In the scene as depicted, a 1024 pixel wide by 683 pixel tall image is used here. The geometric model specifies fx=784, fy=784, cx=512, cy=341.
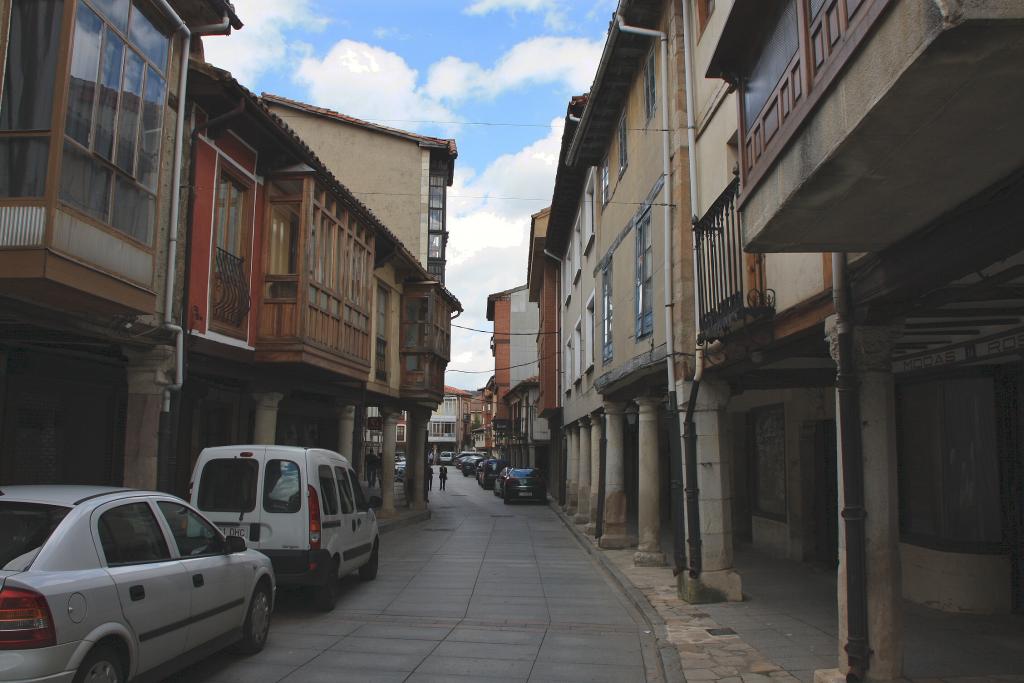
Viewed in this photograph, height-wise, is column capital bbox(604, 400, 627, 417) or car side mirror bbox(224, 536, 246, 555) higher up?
column capital bbox(604, 400, 627, 417)

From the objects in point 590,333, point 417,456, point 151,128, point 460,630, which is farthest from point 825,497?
point 417,456

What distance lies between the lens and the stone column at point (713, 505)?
32.7ft

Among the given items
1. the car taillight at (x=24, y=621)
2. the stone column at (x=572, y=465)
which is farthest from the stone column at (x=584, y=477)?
the car taillight at (x=24, y=621)

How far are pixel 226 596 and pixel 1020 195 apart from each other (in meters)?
6.24

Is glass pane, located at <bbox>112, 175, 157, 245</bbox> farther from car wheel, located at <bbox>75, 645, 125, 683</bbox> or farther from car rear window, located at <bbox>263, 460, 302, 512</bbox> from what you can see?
car wheel, located at <bbox>75, 645, 125, 683</bbox>

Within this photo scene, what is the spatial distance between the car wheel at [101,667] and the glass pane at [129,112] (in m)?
5.51

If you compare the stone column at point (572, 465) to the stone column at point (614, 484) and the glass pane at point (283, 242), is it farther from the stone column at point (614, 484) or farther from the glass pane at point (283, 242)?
the glass pane at point (283, 242)

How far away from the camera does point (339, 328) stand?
48.8ft

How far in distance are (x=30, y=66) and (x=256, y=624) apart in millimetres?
5631

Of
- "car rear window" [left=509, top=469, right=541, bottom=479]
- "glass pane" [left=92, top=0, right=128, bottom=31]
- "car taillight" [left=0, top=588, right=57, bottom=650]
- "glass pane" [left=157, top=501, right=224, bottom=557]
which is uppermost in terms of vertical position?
"glass pane" [left=92, top=0, right=128, bottom=31]

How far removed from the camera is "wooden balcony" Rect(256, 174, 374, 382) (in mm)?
12922

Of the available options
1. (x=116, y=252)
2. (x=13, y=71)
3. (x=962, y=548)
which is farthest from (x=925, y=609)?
(x=13, y=71)

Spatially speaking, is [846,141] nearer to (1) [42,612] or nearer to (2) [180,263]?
(1) [42,612]

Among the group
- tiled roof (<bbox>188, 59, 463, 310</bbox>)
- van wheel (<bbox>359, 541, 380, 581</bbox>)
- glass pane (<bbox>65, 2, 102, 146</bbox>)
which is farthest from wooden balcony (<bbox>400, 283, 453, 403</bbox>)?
glass pane (<bbox>65, 2, 102, 146</bbox>)
